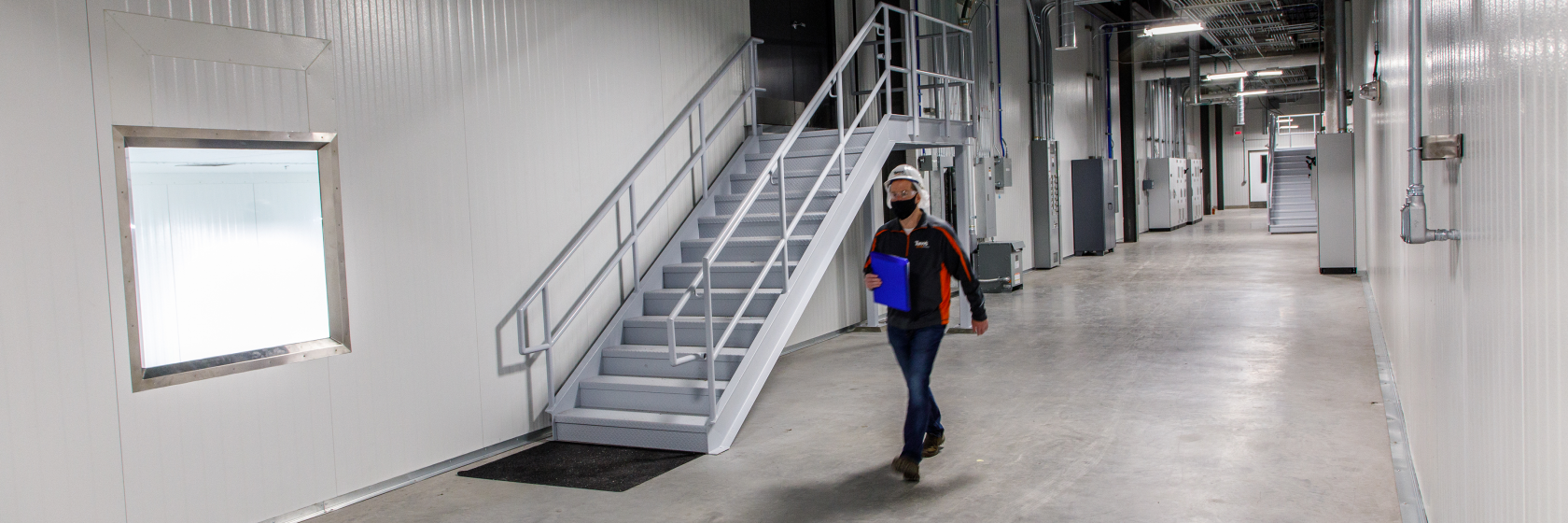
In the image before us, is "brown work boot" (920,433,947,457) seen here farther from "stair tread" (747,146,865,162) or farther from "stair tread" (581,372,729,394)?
"stair tread" (747,146,865,162)

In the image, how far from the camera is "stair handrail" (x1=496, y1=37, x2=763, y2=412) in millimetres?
6266

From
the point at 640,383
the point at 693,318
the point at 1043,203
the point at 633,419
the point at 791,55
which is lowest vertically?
the point at 633,419

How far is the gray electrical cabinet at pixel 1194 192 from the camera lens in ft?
96.0

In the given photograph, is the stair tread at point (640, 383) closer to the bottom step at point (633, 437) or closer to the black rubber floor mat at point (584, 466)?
the bottom step at point (633, 437)

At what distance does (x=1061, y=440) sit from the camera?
5785mm

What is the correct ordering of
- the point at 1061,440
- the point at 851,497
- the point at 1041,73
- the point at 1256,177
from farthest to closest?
the point at 1256,177 < the point at 1041,73 < the point at 1061,440 < the point at 851,497

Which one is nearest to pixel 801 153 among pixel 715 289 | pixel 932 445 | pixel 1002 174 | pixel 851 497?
pixel 715 289

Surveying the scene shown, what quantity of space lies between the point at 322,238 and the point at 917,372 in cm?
309

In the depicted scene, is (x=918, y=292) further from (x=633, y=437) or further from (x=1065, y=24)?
(x=1065, y=24)

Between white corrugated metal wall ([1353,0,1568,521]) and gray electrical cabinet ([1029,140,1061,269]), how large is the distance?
13008 millimetres

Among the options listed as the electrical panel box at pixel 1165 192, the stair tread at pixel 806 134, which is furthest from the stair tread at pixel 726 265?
the electrical panel box at pixel 1165 192

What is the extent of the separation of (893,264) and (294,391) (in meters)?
3.02

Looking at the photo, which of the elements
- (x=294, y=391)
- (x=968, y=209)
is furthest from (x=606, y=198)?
(x=968, y=209)

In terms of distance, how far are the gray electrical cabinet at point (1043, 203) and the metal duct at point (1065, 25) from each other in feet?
6.12
